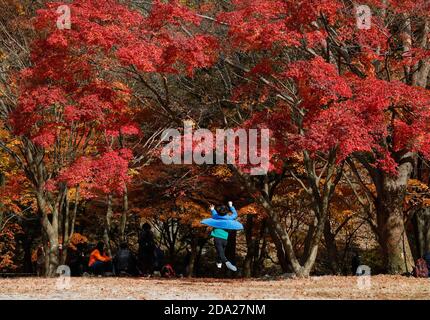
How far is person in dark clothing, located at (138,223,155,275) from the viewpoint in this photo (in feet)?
56.6

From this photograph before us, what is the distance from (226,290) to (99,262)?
602 centimetres

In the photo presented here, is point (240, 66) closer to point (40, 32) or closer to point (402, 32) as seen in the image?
point (402, 32)

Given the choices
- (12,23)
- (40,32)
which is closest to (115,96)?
(40,32)

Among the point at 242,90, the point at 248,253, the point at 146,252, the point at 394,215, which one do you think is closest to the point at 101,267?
the point at 146,252

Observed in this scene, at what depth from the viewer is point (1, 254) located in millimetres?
31484

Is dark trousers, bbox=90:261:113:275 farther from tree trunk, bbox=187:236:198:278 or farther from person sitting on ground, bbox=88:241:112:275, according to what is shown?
tree trunk, bbox=187:236:198:278

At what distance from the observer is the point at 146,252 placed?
17.6 m

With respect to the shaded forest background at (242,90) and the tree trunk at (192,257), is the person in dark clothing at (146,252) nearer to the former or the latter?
the shaded forest background at (242,90)

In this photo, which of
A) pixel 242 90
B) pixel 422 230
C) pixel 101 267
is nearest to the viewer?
pixel 242 90

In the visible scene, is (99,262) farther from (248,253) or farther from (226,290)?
(248,253)

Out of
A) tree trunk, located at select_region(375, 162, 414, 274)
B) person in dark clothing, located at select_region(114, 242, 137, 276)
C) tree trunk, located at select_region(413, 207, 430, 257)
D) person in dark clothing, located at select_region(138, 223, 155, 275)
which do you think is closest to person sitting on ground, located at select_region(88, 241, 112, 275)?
person in dark clothing, located at select_region(114, 242, 137, 276)

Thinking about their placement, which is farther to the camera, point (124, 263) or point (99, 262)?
point (99, 262)

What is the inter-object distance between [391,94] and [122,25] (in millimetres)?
6516

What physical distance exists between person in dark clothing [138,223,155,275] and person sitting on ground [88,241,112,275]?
102 cm
